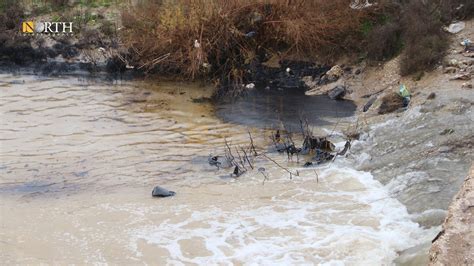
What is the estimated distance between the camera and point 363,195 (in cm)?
641

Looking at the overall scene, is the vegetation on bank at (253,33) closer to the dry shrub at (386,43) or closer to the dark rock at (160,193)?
the dry shrub at (386,43)

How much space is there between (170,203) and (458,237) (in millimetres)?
3632

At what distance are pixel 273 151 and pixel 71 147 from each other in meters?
3.33

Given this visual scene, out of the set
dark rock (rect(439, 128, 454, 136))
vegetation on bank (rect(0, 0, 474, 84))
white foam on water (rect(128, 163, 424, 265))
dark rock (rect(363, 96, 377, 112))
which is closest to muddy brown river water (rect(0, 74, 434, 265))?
white foam on water (rect(128, 163, 424, 265))

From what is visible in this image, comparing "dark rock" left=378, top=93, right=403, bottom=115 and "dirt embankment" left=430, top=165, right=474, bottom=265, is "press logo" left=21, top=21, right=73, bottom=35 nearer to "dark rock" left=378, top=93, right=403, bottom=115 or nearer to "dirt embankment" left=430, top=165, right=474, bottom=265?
"dark rock" left=378, top=93, right=403, bottom=115

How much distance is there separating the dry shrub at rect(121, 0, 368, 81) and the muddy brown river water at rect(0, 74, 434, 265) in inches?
140

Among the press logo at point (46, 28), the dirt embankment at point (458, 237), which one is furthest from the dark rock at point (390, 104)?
the press logo at point (46, 28)

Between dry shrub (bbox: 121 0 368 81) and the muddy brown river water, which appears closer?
the muddy brown river water

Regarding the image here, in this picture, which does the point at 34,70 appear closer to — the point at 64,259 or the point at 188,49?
the point at 188,49

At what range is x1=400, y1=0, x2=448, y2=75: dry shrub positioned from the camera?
10773 millimetres

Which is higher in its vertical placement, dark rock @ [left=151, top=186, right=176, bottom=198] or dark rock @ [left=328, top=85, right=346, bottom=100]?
dark rock @ [left=328, top=85, right=346, bottom=100]

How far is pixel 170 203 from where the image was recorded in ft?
21.2

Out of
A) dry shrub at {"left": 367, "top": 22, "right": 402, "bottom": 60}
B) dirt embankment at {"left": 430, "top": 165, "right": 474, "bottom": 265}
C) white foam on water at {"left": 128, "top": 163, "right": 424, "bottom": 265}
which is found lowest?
white foam on water at {"left": 128, "top": 163, "right": 424, "bottom": 265}

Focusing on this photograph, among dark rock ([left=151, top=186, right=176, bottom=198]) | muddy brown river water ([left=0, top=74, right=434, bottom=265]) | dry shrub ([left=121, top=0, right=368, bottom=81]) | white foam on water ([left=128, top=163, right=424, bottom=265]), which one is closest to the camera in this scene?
white foam on water ([left=128, top=163, right=424, bottom=265])
